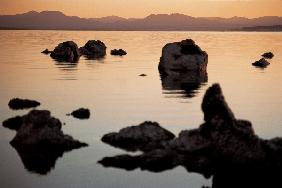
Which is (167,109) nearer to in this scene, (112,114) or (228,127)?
(112,114)

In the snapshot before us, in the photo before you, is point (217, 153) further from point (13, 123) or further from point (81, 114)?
point (81, 114)

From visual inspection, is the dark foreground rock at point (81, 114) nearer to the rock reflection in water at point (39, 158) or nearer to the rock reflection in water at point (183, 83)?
the rock reflection in water at point (39, 158)

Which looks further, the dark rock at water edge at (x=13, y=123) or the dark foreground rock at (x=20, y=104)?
the dark foreground rock at (x=20, y=104)

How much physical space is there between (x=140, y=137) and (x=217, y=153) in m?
4.83

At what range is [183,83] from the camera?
62.9 metres

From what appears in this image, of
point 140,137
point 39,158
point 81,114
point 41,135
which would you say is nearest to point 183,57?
point 81,114

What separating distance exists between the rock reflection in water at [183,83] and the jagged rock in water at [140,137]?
71.1 feet

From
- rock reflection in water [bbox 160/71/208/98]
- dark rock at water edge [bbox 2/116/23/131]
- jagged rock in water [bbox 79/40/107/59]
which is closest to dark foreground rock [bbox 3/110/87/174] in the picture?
dark rock at water edge [bbox 2/116/23/131]

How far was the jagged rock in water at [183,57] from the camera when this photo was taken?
247 ft

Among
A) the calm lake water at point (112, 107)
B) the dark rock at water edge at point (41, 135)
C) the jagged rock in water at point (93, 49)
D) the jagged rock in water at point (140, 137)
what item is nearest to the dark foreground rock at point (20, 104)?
the calm lake water at point (112, 107)

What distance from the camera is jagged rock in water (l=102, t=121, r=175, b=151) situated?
28.3 metres

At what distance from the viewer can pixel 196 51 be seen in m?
76.2

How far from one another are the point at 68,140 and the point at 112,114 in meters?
10.4

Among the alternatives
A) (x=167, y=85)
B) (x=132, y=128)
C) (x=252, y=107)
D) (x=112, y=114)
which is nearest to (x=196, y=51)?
(x=167, y=85)
